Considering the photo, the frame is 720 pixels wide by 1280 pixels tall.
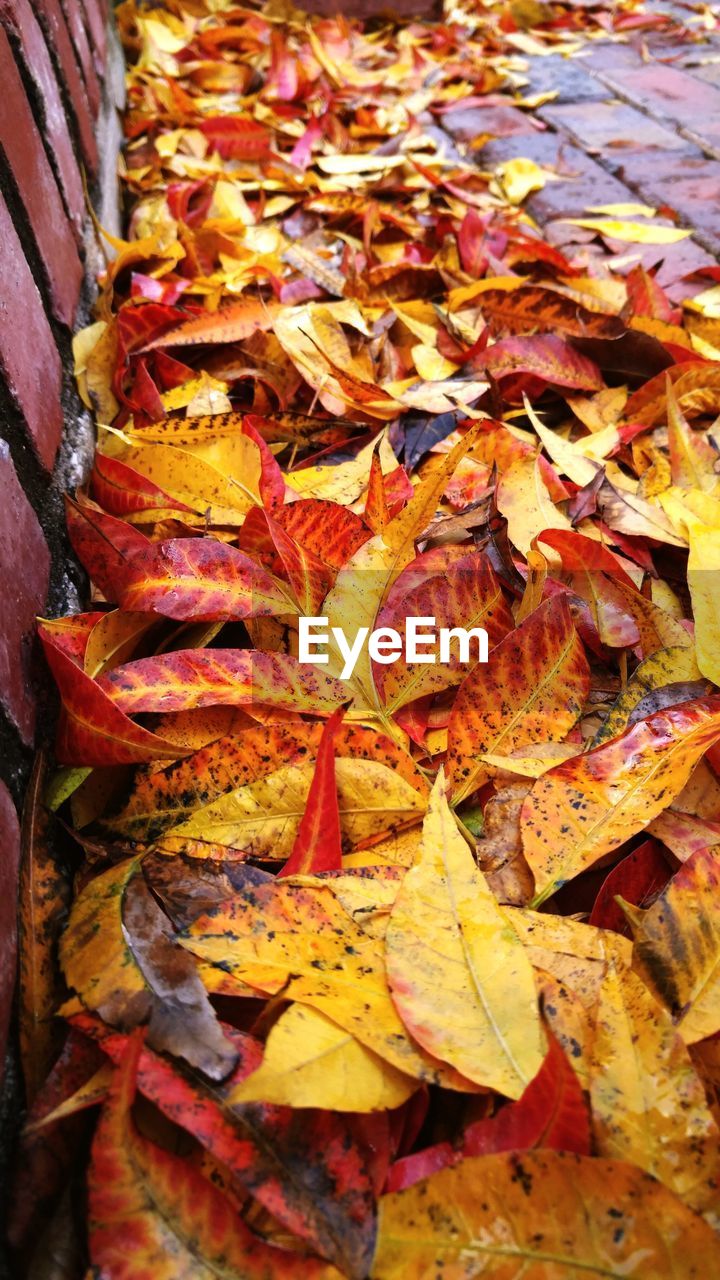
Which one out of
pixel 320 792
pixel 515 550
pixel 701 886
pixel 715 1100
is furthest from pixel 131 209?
pixel 715 1100

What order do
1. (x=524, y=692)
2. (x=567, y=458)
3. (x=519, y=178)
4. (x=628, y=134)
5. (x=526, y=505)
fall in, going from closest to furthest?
(x=524, y=692)
(x=526, y=505)
(x=567, y=458)
(x=519, y=178)
(x=628, y=134)

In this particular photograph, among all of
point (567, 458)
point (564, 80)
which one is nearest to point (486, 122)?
point (564, 80)

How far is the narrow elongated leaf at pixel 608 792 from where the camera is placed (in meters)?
0.67

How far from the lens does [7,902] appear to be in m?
0.58

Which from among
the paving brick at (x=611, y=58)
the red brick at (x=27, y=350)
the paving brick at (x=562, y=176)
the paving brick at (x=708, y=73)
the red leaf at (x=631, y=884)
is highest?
the red brick at (x=27, y=350)

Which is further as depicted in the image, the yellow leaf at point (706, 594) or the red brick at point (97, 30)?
the red brick at point (97, 30)

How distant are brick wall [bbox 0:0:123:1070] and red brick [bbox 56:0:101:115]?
0.27 feet

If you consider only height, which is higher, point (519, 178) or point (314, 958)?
point (519, 178)

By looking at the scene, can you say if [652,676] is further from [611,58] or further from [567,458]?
[611,58]

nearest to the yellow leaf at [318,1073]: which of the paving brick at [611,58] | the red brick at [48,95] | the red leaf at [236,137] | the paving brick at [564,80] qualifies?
the red brick at [48,95]

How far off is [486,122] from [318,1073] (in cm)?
221

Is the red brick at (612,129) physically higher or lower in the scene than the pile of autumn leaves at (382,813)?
higher

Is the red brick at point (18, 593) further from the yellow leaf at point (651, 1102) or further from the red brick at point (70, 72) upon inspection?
the red brick at point (70, 72)

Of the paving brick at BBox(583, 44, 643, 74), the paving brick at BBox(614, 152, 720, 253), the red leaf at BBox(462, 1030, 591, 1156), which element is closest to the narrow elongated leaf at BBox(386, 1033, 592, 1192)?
the red leaf at BBox(462, 1030, 591, 1156)
